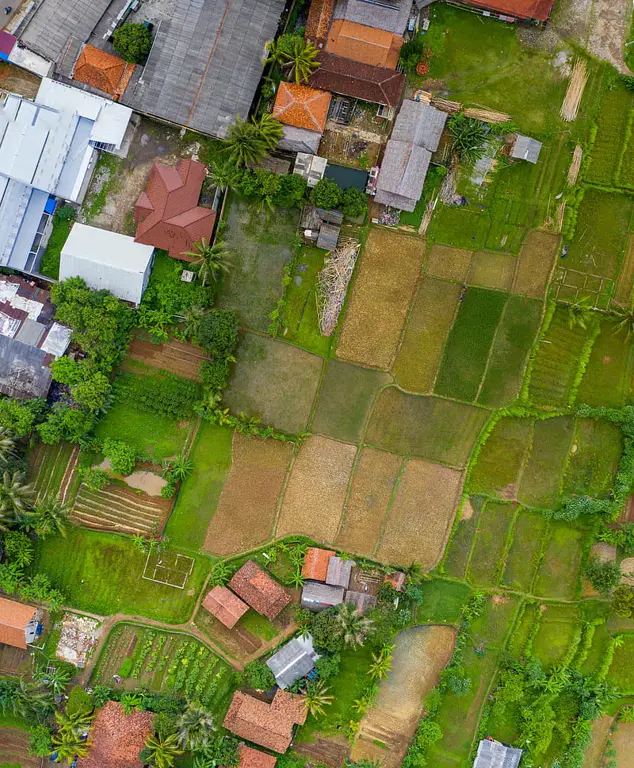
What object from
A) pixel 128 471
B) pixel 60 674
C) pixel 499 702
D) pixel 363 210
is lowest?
pixel 60 674

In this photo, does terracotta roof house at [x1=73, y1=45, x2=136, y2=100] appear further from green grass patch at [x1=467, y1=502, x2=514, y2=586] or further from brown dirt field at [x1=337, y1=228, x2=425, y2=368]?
green grass patch at [x1=467, y1=502, x2=514, y2=586]

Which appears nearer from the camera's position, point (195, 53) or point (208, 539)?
point (195, 53)

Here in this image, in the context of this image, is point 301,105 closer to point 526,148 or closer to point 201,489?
point 526,148

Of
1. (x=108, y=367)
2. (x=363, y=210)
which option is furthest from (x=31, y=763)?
(x=363, y=210)

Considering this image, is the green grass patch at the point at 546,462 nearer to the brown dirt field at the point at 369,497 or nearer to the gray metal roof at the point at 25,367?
the brown dirt field at the point at 369,497

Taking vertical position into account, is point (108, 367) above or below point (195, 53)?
below

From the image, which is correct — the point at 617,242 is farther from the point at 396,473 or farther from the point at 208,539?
the point at 208,539
